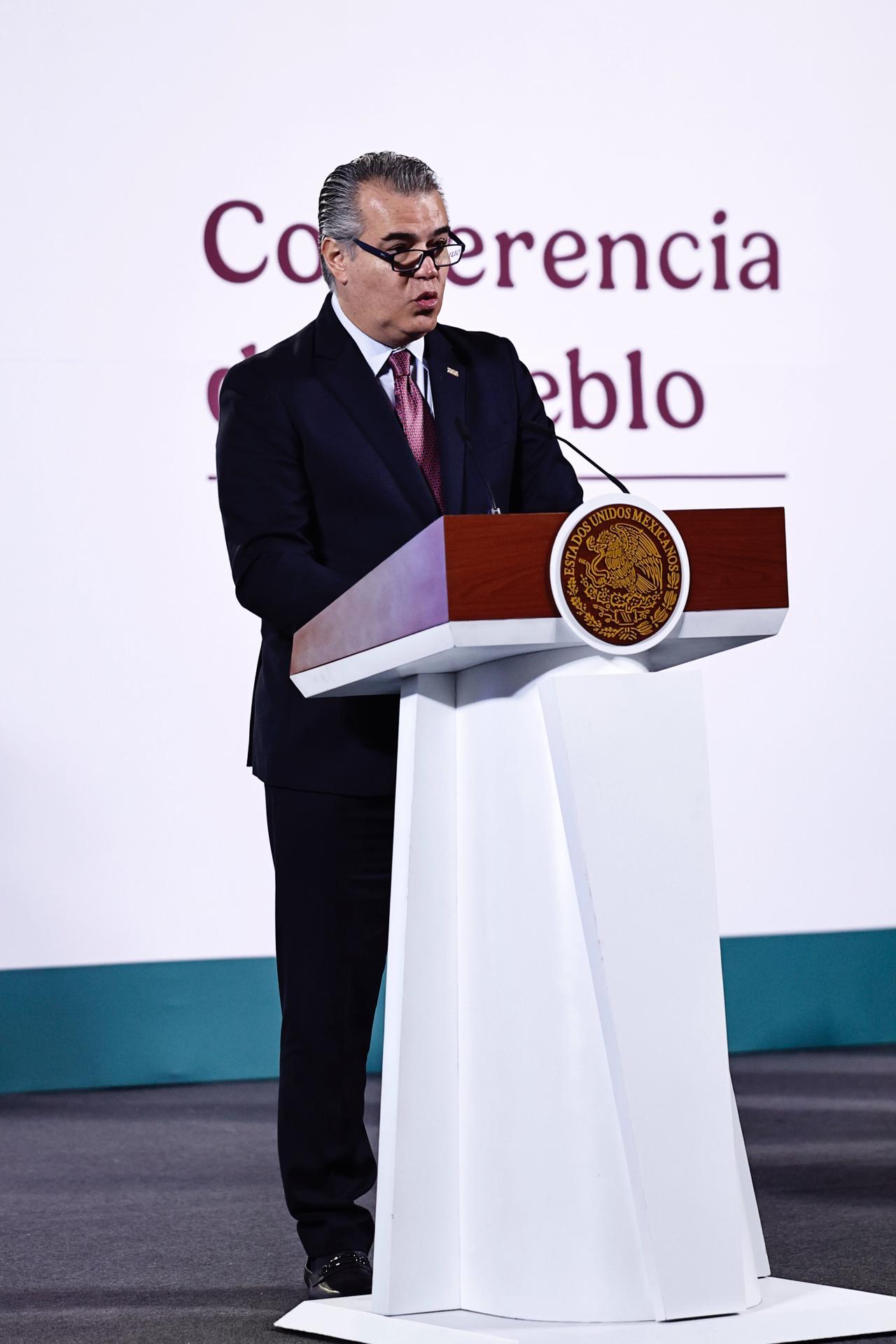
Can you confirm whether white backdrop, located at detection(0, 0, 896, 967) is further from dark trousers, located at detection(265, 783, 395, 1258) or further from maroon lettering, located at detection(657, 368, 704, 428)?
dark trousers, located at detection(265, 783, 395, 1258)

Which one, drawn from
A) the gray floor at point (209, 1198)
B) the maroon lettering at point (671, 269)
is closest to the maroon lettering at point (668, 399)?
the maroon lettering at point (671, 269)

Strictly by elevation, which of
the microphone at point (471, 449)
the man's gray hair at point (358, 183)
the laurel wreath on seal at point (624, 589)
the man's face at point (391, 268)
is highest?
the man's gray hair at point (358, 183)

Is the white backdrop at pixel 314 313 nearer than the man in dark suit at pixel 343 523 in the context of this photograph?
No

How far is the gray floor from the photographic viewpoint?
199 centimetres

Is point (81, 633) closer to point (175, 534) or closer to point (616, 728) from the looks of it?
point (175, 534)

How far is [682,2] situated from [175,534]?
178cm

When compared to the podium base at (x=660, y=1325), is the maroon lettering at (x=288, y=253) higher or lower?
higher

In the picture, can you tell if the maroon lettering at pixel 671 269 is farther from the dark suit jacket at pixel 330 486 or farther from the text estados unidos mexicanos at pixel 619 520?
the text estados unidos mexicanos at pixel 619 520

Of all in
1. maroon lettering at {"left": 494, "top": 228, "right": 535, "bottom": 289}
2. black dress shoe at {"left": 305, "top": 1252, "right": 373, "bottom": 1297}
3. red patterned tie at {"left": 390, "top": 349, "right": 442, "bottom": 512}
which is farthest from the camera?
maroon lettering at {"left": 494, "top": 228, "right": 535, "bottom": 289}

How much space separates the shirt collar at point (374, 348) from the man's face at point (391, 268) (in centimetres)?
3

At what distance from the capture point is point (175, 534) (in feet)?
12.2

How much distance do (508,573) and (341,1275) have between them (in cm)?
93

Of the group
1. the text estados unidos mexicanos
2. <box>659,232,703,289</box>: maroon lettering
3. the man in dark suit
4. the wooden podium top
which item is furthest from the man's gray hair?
<box>659,232,703,289</box>: maroon lettering

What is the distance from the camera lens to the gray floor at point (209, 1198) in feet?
6.53
